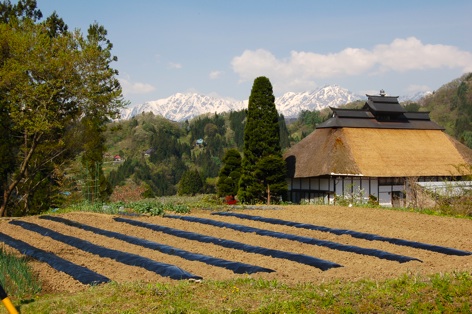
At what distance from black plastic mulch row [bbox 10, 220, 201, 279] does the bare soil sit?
0.16m

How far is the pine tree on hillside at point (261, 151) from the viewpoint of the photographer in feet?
87.6

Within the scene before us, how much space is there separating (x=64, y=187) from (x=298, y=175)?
40.8ft

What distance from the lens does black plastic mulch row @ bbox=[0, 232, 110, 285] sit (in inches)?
325

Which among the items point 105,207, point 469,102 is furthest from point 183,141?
point 105,207

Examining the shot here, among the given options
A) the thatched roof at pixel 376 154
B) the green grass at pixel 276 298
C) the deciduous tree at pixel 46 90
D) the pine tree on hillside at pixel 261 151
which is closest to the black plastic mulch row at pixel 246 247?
the green grass at pixel 276 298

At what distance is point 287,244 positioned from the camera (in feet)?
37.4

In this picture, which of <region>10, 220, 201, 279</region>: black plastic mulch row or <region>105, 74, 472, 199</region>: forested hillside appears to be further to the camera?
<region>105, 74, 472, 199</region>: forested hillside

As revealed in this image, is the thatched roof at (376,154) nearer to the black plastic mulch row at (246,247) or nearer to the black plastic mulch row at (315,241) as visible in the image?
the black plastic mulch row at (315,241)

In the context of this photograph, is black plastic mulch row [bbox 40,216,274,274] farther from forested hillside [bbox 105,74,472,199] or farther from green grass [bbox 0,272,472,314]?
forested hillside [bbox 105,74,472,199]

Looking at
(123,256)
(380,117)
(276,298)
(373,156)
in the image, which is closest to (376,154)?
(373,156)

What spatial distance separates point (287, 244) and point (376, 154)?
19.6m

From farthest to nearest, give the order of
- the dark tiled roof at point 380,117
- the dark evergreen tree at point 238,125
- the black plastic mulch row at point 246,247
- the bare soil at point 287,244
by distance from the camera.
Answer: the dark evergreen tree at point 238,125 → the dark tiled roof at point 380,117 → the black plastic mulch row at point 246,247 → the bare soil at point 287,244

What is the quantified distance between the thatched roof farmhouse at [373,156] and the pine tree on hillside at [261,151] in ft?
8.99

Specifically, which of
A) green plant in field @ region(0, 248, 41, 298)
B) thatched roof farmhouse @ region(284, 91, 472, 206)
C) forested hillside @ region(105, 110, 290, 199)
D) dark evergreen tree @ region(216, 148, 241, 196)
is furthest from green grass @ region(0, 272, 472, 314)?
forested hillside @ region(105, 110, 290, 199)
